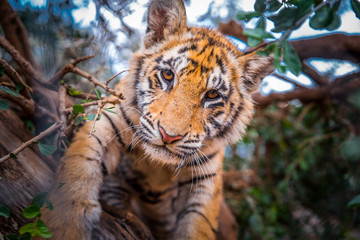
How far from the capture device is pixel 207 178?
1842mm

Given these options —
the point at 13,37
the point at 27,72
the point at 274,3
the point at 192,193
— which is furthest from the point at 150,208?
the point at 274,3

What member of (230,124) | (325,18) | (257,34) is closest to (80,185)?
(230,124)

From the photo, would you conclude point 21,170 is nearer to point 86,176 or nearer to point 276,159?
point 86,176

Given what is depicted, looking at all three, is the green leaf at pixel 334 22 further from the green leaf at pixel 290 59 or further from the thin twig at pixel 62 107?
the thin twig at pixel 62 107

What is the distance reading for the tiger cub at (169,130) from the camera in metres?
1.31

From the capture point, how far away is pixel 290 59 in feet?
3.32

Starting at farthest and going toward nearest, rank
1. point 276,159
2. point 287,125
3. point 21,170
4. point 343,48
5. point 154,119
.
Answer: point 276,159 < point 287,125 < point 343,48 < point 154,119 < point 21,170

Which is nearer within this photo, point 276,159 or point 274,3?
Answer: point 274,3

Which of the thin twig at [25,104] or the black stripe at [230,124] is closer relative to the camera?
the thin twig at [25,104]

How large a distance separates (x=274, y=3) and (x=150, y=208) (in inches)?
66.8

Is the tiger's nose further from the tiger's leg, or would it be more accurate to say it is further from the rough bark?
the rough bark

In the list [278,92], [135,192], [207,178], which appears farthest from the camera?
[278,92]

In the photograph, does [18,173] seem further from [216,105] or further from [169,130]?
[216,105]

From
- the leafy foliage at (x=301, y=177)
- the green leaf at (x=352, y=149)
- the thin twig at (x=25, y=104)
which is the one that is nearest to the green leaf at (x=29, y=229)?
the thin twig at (x=25, y=104)
